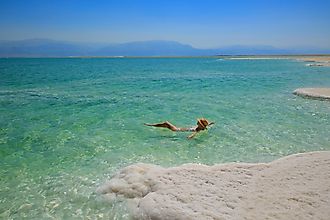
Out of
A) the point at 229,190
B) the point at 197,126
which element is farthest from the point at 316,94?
the point at 229,190

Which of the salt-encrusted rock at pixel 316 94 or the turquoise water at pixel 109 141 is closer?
the turquoise water at pixel 109 141

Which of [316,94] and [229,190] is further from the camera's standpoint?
[316,94]

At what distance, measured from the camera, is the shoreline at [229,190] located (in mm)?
6488

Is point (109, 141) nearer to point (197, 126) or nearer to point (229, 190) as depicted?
point (197, 126)

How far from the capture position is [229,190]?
295 inches

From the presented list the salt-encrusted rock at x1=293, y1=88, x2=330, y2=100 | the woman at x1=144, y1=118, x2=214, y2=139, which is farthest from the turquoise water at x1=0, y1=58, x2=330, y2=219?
the salt-encrusted rock at x1=293, y1=88, x2=330, y2=100

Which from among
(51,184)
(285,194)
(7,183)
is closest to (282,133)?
(285,194)

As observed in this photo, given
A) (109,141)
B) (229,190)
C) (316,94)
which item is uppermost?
(316,94)

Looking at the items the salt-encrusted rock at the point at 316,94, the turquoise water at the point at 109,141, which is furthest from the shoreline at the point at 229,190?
the salt-encrusted rock at the point at 316,94

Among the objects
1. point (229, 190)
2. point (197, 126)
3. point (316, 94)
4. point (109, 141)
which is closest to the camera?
point (229, 190)

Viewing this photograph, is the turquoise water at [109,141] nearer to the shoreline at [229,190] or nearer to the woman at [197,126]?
the woman at [197,126]

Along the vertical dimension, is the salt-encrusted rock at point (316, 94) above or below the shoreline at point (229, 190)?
above

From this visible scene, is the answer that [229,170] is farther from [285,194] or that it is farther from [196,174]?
[285,194]

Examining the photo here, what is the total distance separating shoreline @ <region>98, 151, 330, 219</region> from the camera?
649cm
